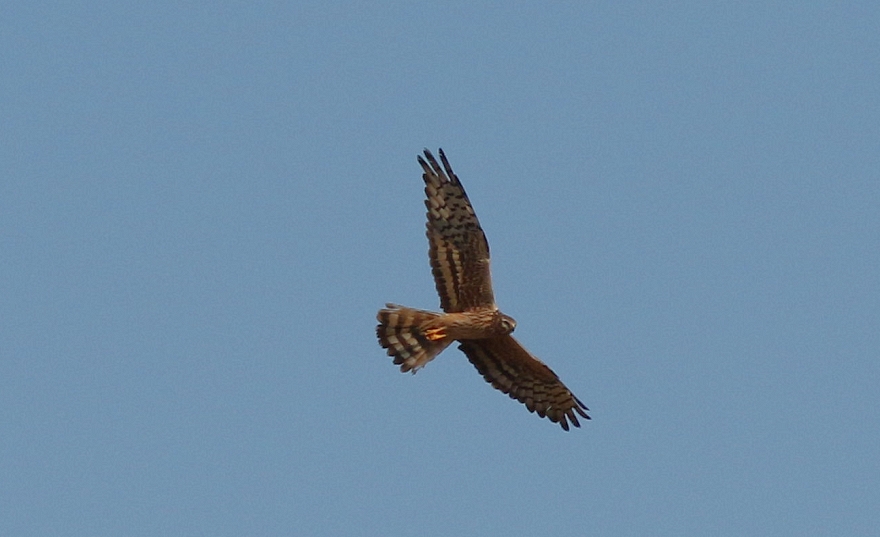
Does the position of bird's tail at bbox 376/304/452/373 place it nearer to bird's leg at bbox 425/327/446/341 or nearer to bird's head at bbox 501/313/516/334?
bird's leg at bbox 425/327/446/341

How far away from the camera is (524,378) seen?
17.9 metres

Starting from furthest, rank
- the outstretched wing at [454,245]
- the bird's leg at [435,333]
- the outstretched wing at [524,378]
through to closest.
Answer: the outstretched wing at [524,378], the outstretched wing at [454,245], the bird's leg at [435,333]

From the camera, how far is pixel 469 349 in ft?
58.1

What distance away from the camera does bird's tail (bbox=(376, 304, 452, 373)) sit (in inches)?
637

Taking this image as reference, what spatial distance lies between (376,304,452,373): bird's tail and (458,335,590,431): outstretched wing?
1.17 meters

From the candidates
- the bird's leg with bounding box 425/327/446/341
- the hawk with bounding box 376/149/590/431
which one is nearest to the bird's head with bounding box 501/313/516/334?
the hawk with bounding box 376/149/590/431

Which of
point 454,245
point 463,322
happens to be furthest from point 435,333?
point 454,245

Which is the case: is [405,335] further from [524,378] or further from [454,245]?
[524,378]

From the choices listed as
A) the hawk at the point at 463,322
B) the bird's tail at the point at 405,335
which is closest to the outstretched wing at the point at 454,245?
the hawk at the point at 463,322

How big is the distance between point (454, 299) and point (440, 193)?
3.64 feet

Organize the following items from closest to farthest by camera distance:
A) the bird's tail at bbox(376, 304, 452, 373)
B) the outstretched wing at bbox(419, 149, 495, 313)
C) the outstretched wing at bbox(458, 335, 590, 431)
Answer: the bird's tail at bbox(376, 304, 452, 373), the outstretched wing at bbox(419, 149, 495, 313), the outstretched wing at bbox(458, 335, 590, 431)

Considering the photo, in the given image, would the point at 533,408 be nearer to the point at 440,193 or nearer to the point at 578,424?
the point at 578,424

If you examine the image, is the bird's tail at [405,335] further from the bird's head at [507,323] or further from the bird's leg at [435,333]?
the bird's head at [507,323]

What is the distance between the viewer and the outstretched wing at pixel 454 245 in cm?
1691
